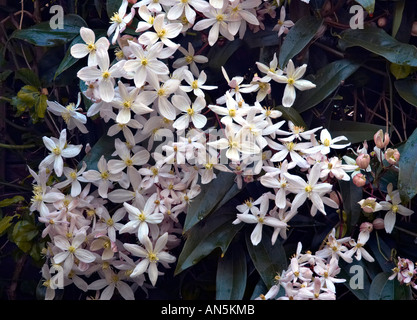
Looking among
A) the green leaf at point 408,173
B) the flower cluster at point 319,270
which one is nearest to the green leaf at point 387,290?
the flower cluster at point 319,270

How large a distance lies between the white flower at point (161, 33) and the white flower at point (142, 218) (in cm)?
29

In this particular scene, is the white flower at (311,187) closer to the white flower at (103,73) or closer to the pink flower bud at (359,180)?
the pink flower bud at (359,180)

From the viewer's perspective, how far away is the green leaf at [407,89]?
40.2 inches

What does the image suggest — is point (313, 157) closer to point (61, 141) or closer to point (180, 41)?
point (180, 41)

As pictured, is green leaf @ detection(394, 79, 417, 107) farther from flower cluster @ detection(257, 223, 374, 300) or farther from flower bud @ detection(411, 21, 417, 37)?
flower cluster @ detection(257, 223, 374, 300)

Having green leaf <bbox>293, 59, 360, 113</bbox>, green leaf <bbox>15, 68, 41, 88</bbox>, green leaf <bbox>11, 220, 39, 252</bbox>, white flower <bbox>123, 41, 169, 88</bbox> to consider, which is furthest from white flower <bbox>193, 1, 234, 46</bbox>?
green leaf <bbox>11, 220, 39, 252</bbox>

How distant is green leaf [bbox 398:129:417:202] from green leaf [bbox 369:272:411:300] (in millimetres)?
170

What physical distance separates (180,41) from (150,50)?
0.20 metres

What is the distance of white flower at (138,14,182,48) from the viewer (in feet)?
3.05

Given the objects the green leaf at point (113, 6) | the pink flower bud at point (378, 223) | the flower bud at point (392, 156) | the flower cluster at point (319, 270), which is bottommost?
the flower cluster at point (319, 270)

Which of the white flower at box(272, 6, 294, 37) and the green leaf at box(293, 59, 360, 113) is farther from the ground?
the white flower at box(272, 6, 294, 37)

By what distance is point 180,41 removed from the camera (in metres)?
1.10

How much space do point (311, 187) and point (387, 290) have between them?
25 centimetres
